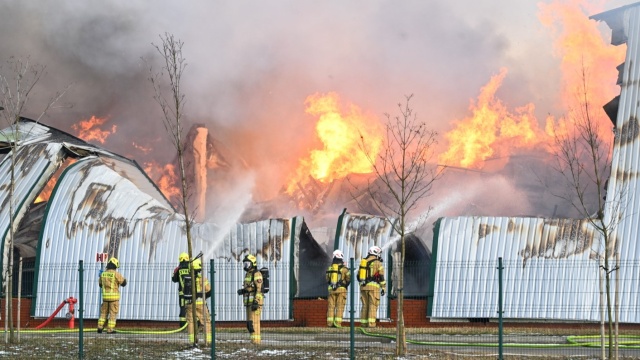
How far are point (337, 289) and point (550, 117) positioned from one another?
102ft

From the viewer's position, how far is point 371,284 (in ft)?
89.9

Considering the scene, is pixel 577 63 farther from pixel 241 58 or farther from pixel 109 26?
pixel 109 26

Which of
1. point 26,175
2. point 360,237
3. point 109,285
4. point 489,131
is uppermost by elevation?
point 489,131

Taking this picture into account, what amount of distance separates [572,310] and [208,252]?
1095 cm

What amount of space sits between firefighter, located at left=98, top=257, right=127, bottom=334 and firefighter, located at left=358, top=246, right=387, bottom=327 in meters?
6.12

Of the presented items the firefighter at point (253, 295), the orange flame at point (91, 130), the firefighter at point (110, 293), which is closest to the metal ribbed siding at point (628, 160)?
the firefighter at point (253, 295)

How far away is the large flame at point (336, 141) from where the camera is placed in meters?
54.1

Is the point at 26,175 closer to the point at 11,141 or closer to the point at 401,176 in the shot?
the point at 11,141

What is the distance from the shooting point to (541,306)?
28.5 metres

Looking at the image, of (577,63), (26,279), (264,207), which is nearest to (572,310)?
(26,279)

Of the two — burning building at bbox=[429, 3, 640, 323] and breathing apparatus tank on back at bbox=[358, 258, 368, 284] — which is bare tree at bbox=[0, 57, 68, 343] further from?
burning building at bbox=[429, 3, 640, 323]

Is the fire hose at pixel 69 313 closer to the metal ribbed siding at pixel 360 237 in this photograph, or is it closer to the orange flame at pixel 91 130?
the metal ribbed siding at pixel 360 237

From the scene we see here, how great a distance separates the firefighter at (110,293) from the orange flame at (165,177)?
30.1 meters

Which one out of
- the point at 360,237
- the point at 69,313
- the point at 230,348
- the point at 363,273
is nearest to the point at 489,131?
the point at 360,237
